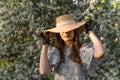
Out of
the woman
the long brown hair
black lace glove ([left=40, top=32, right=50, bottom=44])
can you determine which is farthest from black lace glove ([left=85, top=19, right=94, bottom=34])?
black lace glove ([left=40, top=32, right=50, bottom=44])

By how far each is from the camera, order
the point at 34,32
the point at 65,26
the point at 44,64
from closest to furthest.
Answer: the point at 44,64 → the point at 65,26 → the point at 34,32

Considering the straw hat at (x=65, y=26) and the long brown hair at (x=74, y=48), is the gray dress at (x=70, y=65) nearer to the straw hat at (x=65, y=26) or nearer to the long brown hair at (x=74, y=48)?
the long brown hair at (x=74, y=48)

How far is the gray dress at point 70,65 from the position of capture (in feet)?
13.1

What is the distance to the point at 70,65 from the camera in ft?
13.2

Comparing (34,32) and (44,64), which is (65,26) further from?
(34,32)

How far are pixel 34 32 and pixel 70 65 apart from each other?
9.31 feet

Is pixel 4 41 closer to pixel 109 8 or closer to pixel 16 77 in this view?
A: pixel 16 77

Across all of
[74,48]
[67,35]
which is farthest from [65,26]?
[74,48]

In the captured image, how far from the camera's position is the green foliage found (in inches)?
259

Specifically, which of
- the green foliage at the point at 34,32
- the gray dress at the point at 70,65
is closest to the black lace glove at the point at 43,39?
the gray dress at the point at 70,65

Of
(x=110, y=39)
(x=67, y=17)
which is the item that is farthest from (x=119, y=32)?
(x=67, y=17)

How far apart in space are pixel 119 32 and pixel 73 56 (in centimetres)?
305

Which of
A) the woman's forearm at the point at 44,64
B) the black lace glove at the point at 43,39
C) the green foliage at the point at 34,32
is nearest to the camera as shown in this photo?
the woman's forearm at the point at 44,64

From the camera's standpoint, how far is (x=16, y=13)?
673 centimetres
